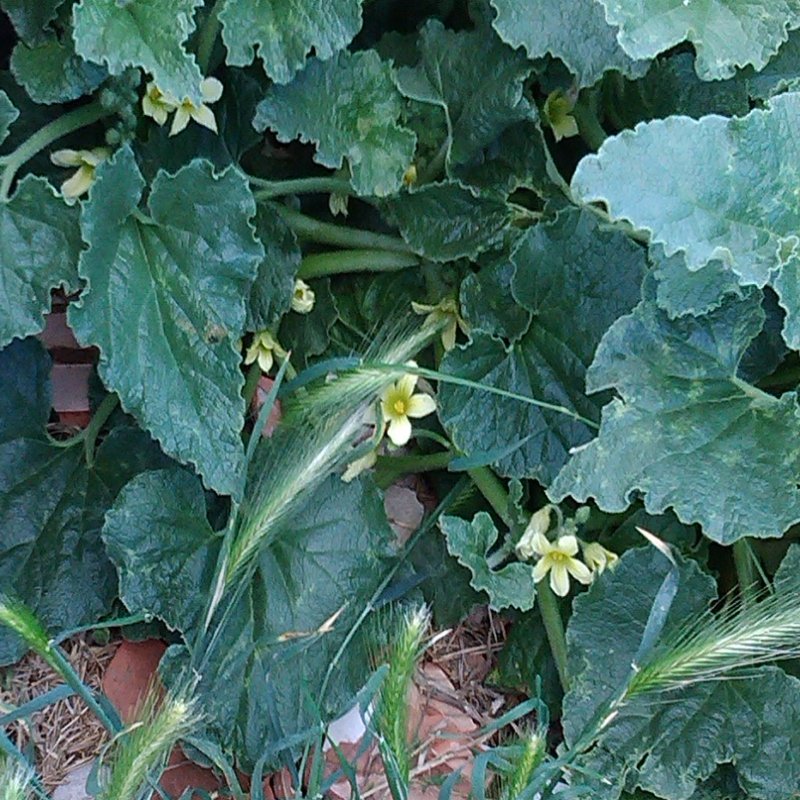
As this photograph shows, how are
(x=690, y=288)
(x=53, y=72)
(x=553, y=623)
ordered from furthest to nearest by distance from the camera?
(x=553, y=623)
(x=53, y=72)
(x=690, y=288)

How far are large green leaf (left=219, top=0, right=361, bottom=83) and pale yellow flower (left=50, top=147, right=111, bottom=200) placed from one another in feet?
0.63

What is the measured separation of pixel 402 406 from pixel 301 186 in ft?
0.83

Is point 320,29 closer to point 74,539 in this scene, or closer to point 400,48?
point 400,48

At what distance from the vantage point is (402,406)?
1114 millimetres

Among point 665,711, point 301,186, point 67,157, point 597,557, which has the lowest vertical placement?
point 665,711

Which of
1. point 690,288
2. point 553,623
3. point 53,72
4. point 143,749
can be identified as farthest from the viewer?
point 553,623

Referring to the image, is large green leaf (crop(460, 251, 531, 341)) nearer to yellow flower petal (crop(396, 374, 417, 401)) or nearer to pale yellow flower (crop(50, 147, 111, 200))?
yellow flower petal (crop(396, 374, 417, 401))

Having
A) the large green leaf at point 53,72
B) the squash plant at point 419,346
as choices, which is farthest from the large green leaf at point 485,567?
the large green leaf at point 53,72

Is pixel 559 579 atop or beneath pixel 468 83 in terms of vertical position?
beneath

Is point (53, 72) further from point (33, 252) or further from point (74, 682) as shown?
point (74, 682)

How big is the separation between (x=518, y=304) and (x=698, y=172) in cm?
30

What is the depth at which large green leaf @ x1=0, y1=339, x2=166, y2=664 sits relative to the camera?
3.79ft

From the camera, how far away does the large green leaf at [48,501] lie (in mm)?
1155

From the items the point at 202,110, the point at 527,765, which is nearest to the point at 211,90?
the point at 202,110
